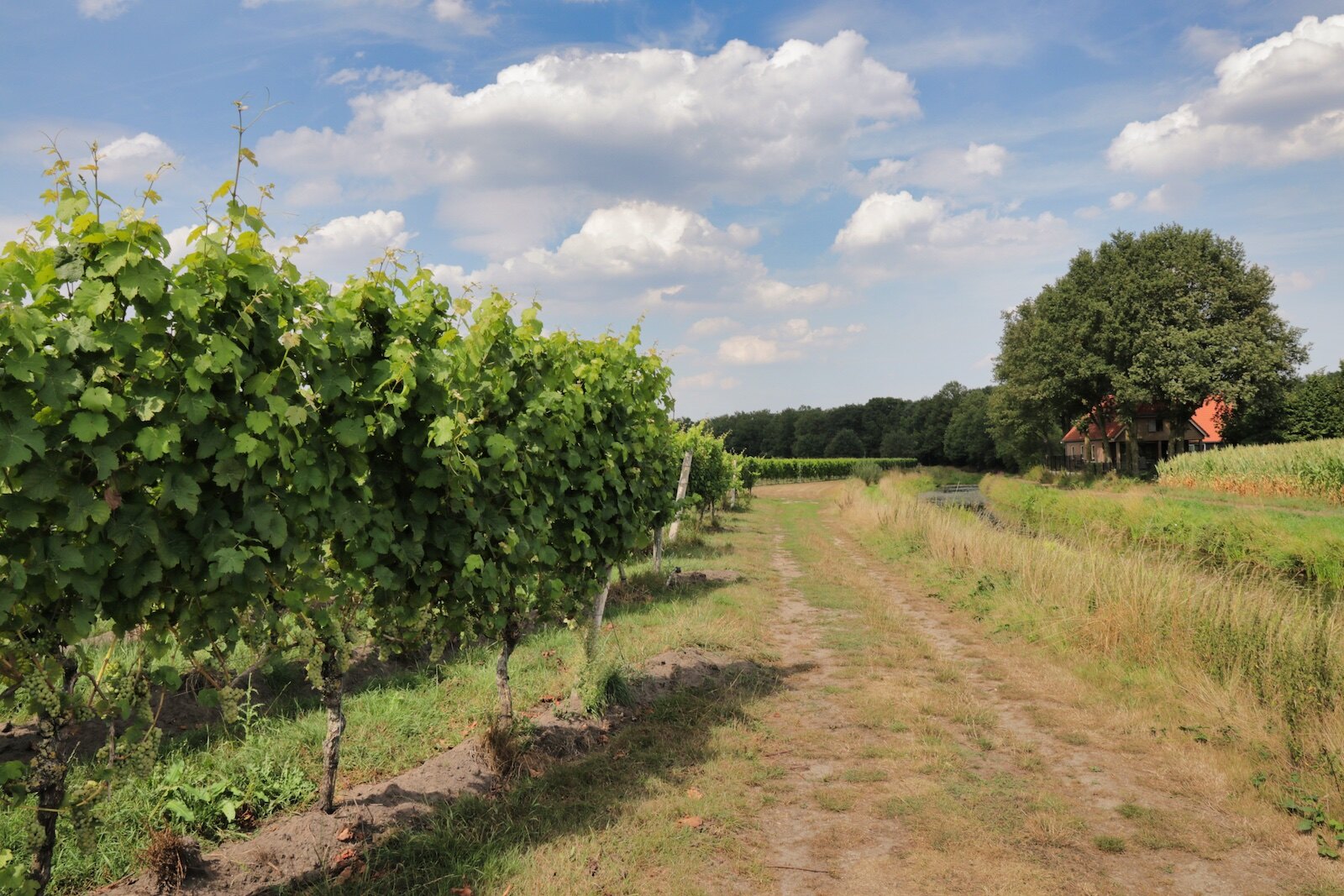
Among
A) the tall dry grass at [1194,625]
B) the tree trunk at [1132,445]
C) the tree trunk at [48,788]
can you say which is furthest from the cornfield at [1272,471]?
the tree trunk at [48,788]

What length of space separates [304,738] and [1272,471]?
36.0 meters

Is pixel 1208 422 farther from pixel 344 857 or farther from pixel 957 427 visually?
pixel 344 857

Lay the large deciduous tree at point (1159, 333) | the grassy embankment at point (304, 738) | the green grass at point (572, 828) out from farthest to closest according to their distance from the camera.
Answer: the large deciduous tree at point (1159, 333)
the grassy embankment at point (304, 738)
the green grass at point (572, 828)

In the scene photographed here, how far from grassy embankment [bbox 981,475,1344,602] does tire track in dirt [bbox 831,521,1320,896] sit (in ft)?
16.1

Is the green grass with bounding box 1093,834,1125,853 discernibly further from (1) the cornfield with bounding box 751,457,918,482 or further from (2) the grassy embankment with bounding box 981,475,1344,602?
(1) the cornfield with bounding box 751,457,918,482

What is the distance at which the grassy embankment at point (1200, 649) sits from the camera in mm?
6375

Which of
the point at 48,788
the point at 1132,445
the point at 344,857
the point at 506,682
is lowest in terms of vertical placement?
the point at 344,857

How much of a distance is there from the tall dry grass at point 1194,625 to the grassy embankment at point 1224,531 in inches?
79.8

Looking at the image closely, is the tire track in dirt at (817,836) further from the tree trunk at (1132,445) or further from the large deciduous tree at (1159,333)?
the tree trunk at (1132,445)

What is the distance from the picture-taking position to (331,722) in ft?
16.5

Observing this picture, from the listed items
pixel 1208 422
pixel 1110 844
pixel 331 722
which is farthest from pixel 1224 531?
pixel 1208 422

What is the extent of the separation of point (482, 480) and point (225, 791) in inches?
106

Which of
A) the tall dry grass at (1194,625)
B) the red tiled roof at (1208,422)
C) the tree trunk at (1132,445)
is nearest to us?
the tall dry grass at (1194,625)

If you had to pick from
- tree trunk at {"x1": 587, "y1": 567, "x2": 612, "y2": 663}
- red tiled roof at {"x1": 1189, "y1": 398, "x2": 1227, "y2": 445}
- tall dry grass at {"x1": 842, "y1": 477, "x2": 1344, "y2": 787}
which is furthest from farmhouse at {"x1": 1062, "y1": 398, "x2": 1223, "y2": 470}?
tree trunk at {"x1": 587, "y1": 567, "x2": 612, "y2": 663}
